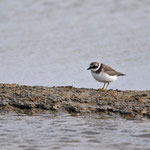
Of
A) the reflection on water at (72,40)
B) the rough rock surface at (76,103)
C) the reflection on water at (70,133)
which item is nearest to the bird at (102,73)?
the rough rock surface at (76,103)

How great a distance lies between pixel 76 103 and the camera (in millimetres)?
9398

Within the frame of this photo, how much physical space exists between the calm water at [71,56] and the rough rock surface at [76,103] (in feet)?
0.86

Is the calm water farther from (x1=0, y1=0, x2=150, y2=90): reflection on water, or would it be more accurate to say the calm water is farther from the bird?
the bird

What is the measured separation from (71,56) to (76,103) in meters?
5.78

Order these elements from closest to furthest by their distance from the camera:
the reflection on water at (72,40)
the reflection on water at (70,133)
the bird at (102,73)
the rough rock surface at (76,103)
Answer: the reflection on water at (70,133)
the rough rock surface at (76,103)
the bird at (102,73)
the reflection on water at (72,40)

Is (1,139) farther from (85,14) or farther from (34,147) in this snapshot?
(85,14)

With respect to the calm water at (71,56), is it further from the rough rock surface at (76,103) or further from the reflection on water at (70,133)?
the rough rock surface at (76,103)

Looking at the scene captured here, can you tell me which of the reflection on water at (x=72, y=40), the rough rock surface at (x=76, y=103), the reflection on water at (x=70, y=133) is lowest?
the reflection on water at (x=70, y=133)

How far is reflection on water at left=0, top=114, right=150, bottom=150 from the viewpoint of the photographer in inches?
314

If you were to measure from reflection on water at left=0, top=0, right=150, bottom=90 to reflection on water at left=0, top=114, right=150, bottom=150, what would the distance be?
362 cm

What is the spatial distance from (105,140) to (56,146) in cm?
79

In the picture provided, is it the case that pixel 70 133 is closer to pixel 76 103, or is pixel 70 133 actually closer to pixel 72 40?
pixel 76 103

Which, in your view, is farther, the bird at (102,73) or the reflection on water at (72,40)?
the reflection on water at (72,40)

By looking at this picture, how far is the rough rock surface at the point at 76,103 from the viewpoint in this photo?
Result: 361 inches
